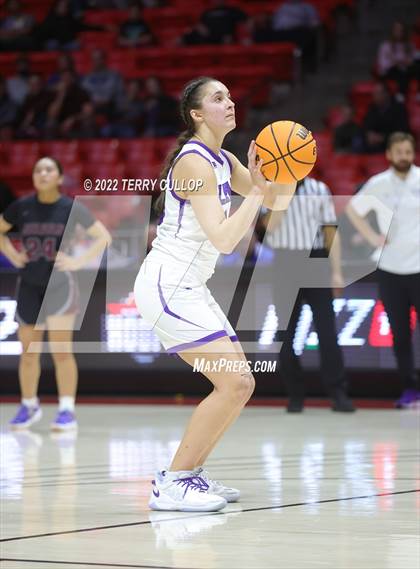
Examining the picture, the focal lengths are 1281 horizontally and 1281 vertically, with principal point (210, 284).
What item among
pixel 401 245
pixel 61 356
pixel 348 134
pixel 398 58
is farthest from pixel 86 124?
pixel 61 356

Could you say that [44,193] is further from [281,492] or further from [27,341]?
[281,492]

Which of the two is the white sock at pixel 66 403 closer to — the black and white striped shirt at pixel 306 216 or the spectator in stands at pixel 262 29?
the black and white striped shirt at pixel 306 216

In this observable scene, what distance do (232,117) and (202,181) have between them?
1.47ft

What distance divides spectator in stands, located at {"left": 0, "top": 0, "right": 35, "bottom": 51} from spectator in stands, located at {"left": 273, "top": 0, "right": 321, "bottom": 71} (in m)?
4.44

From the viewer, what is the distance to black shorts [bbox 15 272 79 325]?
1044cm

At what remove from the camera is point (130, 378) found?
13.0m

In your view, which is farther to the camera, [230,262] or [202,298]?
[230,262]

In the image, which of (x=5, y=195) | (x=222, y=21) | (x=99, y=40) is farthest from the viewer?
(x=99, y=40)

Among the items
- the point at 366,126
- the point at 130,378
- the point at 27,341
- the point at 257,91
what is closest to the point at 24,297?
the point at 27,341

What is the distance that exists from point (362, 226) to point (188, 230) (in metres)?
5.89

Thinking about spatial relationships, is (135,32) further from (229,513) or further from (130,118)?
(229,513)

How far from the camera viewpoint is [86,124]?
18.6m

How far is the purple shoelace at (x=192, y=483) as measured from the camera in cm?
616

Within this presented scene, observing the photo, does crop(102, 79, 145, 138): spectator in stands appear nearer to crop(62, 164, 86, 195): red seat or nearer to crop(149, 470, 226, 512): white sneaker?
crop(62, 164, 86, 195): red seat
